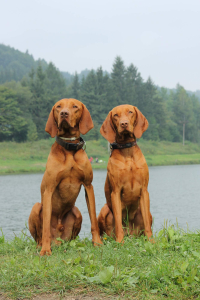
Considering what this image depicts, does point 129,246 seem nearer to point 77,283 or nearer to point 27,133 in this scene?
point 77,283

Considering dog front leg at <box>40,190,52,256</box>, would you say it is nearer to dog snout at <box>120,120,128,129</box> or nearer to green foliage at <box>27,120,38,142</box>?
dog snout at <box>120,120,128,129</box>

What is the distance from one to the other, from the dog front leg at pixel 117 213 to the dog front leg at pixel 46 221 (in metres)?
0.83

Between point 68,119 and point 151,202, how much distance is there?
12785 millimetres

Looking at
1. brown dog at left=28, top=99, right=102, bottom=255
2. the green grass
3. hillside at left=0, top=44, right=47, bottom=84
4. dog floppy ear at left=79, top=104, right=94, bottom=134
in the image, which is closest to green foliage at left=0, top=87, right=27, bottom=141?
brown dog at left=28, top=99, right=102, bottom=255

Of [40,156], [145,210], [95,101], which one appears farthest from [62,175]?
[95,101]

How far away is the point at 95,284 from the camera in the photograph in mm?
3115

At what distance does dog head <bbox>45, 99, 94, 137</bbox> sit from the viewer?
441cm

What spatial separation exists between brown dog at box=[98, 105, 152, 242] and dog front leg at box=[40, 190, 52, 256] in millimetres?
837

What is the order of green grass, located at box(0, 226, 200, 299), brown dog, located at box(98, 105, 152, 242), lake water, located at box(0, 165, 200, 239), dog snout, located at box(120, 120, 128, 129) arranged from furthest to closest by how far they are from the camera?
lake water, located at box(0, 165, 200, 239) → brown dog, located at box(98, 105, 152, 242) → dog snout, located at box(120, 120, 128, 129) → green grass, located at box(0, 226, 200, 299)

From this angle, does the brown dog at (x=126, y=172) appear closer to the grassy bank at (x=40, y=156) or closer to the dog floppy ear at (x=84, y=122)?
the dog floppy ear at (x=84, y=122)

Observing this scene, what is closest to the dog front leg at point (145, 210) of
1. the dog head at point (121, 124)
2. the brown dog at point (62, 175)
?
the brown dog at point (62, 175)

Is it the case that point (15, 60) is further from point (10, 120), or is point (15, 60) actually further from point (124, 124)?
point (124, 124)

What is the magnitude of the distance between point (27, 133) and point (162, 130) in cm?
2756

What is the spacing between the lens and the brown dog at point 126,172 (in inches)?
180
